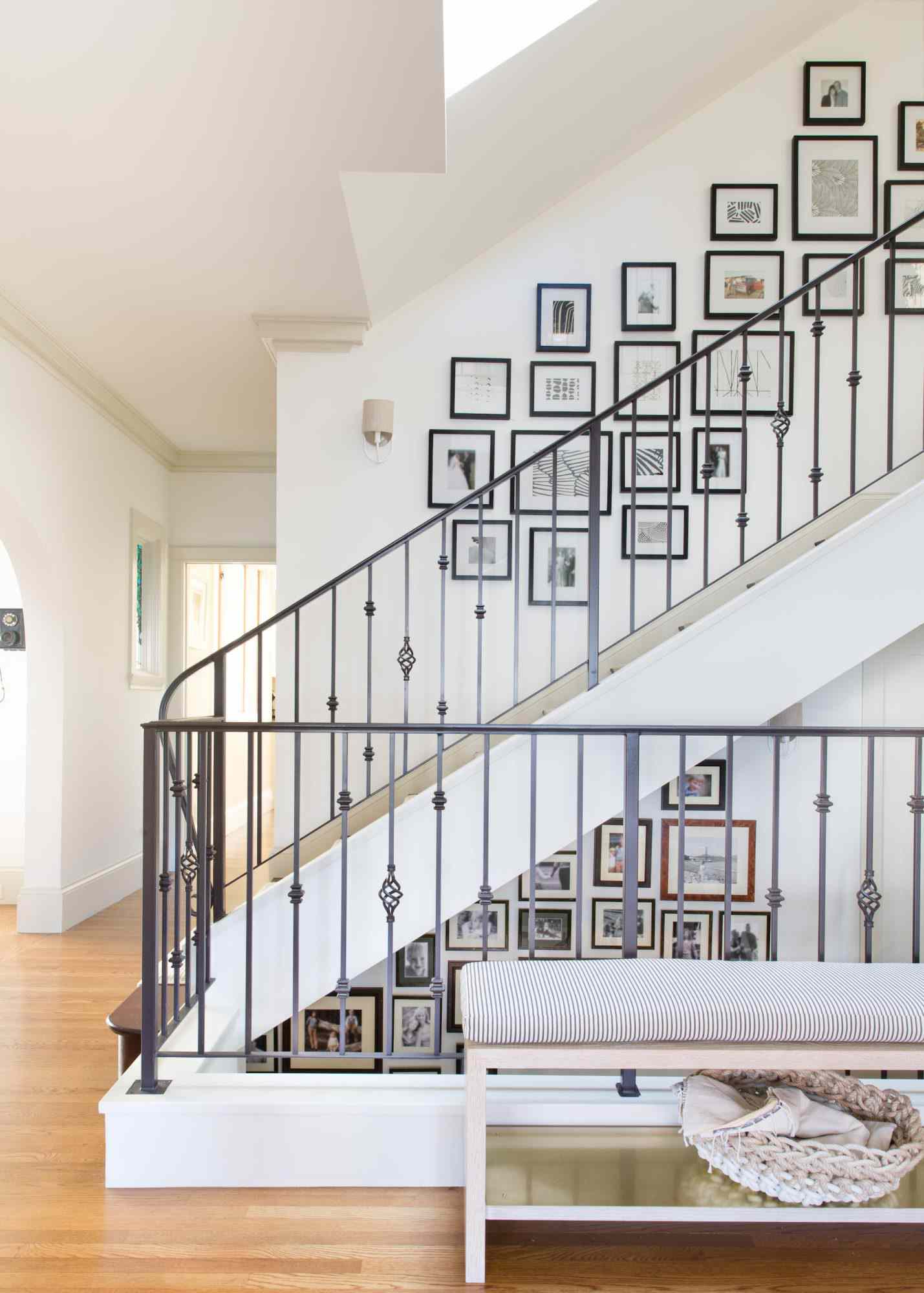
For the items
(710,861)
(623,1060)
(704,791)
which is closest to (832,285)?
(704,791)

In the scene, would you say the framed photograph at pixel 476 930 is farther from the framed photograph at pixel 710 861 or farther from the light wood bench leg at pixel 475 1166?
the light wood bench leg at pixel 475 1166

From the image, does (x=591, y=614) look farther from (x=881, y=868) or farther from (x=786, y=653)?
(x=881, y=868)

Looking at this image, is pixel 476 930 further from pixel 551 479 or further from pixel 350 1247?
pixel 350 1247

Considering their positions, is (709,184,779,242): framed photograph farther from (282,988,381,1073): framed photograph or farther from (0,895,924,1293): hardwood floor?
(0,895,924,1293): hardwood floor

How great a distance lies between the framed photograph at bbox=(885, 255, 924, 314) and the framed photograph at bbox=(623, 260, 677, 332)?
98cm

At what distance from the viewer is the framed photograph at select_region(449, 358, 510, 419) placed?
419cm

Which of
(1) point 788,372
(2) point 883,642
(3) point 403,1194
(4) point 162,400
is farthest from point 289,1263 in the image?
(4) point 162,400

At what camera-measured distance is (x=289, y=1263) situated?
1863 mm

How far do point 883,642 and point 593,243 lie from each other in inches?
94.5

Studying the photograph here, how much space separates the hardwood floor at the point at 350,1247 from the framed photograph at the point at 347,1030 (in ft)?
5.05

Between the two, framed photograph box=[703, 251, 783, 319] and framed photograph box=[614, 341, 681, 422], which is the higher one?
framed photograph box=[703, 251, 783, 319]

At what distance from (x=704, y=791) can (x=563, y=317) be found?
2.24 meters

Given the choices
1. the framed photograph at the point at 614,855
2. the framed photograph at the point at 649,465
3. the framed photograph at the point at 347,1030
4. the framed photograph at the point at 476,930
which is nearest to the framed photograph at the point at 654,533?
the framed photograph at the point at 649,465

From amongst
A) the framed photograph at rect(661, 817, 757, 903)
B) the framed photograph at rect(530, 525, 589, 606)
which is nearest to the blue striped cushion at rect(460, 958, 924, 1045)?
the framed photograph at rect(661, 817, 757, 903)
